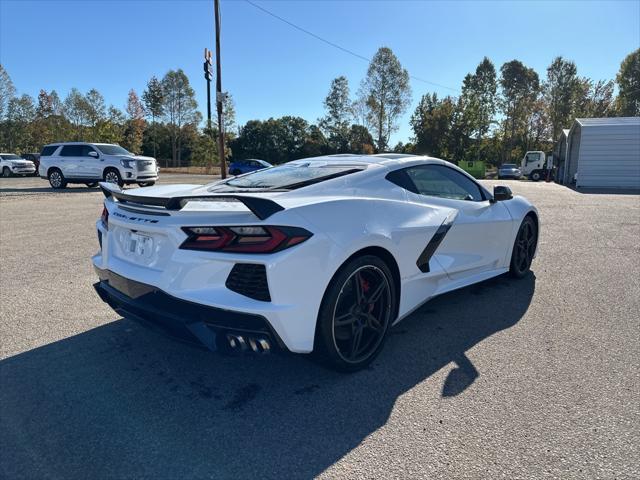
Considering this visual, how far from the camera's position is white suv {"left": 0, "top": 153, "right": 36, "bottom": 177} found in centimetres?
3123

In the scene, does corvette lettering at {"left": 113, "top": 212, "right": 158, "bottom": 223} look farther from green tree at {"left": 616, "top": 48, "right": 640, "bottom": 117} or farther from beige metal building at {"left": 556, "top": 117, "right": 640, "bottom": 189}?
green tree at {"left": 616, "top": 48, "right": 640, "bottom": 117}

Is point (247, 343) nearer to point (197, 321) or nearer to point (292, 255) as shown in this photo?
point (197, 321)

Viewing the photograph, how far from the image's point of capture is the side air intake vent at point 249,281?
2355 mm

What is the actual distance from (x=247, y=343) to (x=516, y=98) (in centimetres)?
6992

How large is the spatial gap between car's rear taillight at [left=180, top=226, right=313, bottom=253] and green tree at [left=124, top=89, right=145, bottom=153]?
192ft

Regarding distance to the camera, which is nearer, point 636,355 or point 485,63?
point 636,355

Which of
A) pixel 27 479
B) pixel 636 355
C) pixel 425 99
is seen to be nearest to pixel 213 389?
pixel 27 479

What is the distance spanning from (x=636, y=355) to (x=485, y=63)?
69031 millimetres

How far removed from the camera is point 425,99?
2270 inches

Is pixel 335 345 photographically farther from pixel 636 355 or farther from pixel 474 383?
pixel 636 355

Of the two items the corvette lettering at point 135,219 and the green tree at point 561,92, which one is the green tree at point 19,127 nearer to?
the corvette lettering at point 135,219

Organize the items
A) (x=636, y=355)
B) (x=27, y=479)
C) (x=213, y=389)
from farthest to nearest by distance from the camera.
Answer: (x=636, y=355), (x=213, y=389), (x=27, y=479)

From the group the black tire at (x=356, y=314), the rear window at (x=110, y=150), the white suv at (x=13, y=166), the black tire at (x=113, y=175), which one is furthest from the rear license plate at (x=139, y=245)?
the white suv at (x=13, y=166)

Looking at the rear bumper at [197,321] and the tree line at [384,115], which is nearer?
the rear bumper at [197,321]
